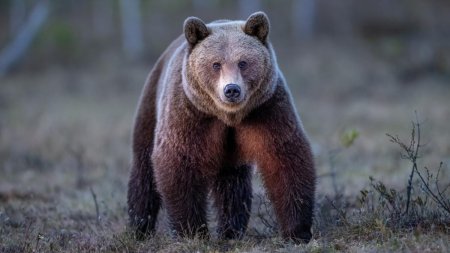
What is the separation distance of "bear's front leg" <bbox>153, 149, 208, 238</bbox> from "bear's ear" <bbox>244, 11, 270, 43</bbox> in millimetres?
1261

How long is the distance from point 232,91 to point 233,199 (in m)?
2.08

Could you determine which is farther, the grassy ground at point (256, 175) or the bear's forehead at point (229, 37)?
the grassy ground at point (256, 175)

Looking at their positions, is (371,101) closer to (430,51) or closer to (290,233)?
(430,51)

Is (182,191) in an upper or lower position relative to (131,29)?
lower

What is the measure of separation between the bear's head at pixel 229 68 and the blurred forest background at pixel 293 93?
4.15 ft

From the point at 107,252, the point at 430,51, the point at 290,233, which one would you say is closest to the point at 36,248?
the point at 107,252

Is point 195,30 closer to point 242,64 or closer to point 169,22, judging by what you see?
point 242,64

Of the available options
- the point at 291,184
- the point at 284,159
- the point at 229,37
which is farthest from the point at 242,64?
the point at 291,184

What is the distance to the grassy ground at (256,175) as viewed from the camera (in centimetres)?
662

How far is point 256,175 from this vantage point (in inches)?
283

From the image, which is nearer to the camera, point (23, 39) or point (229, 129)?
point (229, 129)

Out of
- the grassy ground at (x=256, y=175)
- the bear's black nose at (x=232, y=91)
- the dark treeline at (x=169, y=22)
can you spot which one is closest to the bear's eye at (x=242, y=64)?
the bear's black nose at (x=232, y=91)

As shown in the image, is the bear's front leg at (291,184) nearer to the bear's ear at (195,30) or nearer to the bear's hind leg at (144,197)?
the bear's ear at (195,30)

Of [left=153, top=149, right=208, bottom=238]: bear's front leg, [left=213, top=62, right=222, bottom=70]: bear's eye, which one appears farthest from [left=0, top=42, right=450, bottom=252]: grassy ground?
[left=213, top=62, right=222, bottom=70]: bear's eye
